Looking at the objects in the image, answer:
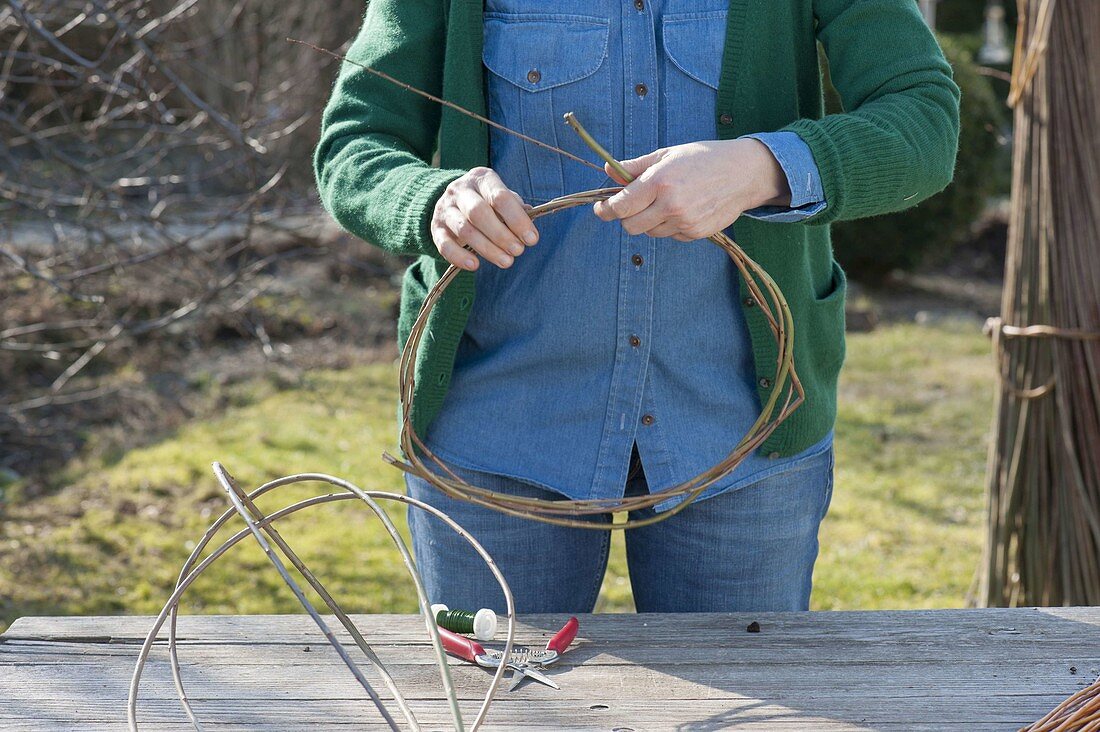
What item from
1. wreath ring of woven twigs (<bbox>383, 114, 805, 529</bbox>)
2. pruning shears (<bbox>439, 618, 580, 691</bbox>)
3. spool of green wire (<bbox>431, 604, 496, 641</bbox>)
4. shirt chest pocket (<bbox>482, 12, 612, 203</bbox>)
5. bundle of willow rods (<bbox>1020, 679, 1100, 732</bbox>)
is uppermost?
shirt chest pocket (<bbox>482, 12, 612, 203</bbox>)

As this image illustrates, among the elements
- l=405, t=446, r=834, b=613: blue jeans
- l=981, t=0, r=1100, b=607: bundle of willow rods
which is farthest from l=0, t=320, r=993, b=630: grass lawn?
l=405, t=446, r=834, b=613: blue jeans

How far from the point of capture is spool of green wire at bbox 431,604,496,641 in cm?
129

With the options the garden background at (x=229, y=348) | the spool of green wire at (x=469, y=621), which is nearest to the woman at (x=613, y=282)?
the spool of green wire at (x=469, y=621)

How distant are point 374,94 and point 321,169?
0.11 meters

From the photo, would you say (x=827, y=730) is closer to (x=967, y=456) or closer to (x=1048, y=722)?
(x=1048, y=722)

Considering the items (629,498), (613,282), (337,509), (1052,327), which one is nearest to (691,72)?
(613,282)

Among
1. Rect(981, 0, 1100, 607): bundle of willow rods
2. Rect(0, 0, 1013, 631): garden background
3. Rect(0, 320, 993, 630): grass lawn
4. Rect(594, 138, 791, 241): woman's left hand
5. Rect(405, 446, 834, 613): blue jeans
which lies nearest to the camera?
Rect(594, 138, 791, 241): woman's left hand

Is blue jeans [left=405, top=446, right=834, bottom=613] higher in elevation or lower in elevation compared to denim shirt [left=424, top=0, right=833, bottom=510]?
lower

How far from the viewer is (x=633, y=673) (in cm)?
123

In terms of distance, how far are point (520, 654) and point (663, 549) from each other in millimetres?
268

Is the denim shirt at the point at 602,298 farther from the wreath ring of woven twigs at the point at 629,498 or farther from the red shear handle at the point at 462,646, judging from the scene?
the red shear handle at the point at 462,646

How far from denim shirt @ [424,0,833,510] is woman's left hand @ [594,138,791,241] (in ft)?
0.80

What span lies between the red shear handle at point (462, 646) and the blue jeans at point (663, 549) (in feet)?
0.50

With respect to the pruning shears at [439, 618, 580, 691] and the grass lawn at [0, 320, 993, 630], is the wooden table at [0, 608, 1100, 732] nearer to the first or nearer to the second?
the pruning shears at [439, 618, 580, 691]
